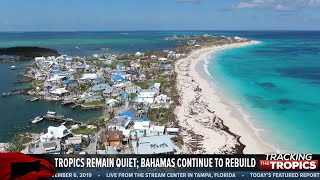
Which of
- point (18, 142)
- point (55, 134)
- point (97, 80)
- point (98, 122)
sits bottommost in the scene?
point (18, 142)

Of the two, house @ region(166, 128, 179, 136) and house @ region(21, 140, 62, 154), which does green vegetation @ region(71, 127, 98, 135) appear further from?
house @ region(166, 128, 179, 136)

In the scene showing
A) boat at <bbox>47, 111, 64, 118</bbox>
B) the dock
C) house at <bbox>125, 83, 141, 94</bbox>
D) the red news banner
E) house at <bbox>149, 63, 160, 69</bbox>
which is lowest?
the dock

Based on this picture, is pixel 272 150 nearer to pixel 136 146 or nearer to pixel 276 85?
pixel 136 146

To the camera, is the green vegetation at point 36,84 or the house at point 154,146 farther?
the green vegetation at point 36,84

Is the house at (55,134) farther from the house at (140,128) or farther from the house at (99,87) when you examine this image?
the house at (99,87)

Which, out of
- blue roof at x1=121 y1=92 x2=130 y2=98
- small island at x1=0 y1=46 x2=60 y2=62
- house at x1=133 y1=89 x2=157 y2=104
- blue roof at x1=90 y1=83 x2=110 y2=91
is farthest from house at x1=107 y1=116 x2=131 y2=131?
small island at x1=0 y1=46 x2=60 y2=62

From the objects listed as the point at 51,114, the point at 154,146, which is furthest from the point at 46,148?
the point at 51,114

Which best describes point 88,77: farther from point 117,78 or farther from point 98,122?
Result: point 98,122

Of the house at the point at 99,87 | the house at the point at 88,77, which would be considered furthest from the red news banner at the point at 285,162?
the house at the point at 88,77
